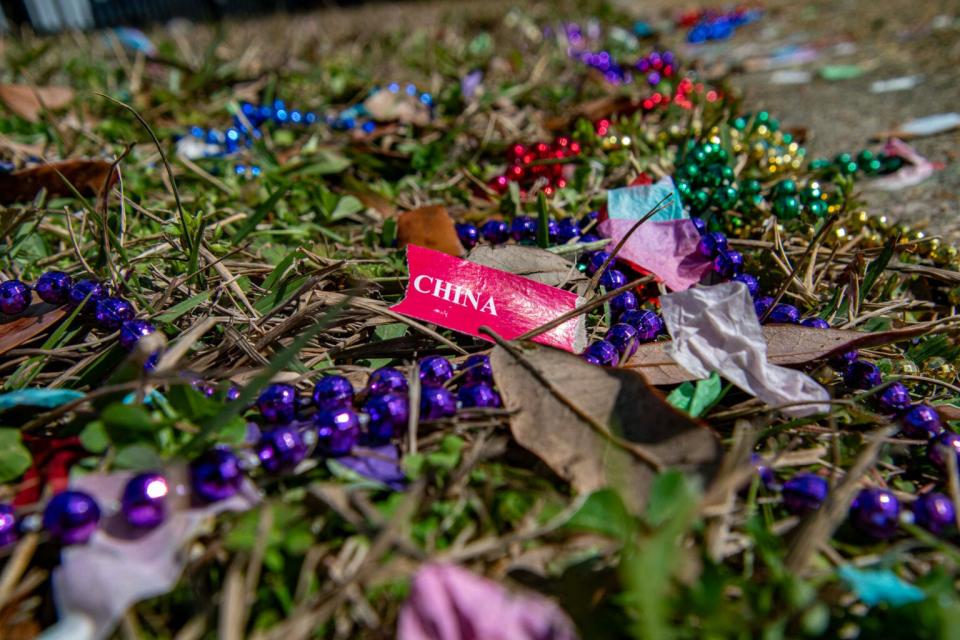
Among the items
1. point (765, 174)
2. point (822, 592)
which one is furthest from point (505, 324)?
point (765, 174)

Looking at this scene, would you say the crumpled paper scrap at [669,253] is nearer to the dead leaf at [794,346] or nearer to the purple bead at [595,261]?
the purple bead at [595,261]

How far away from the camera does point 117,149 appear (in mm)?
2201

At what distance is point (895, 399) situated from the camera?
1.16 m

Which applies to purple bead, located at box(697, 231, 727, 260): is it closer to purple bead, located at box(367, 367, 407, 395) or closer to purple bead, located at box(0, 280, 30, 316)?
purple bead, located at box(367, 367, 407, 395)

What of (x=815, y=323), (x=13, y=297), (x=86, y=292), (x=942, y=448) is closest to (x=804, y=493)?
(x=942, y=448)

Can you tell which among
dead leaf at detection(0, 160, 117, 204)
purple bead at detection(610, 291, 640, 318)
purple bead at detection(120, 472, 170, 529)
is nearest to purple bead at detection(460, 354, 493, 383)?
purple bead at detection(610, 291, 640, 318)

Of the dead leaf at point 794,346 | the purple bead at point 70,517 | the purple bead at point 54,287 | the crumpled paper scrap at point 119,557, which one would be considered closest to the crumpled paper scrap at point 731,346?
the dead leaf at point 794,346

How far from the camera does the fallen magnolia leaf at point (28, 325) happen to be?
1.29 m

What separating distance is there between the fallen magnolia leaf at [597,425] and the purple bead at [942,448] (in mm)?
383

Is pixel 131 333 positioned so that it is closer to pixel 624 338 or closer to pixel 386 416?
pixel 386 416

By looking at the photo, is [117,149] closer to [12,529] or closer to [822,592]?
[12,529]

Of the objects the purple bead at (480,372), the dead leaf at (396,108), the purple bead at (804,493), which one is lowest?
the purple bead at (804,493)

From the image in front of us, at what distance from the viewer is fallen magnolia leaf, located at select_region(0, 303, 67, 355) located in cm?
129

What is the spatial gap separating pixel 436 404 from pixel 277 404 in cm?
25
